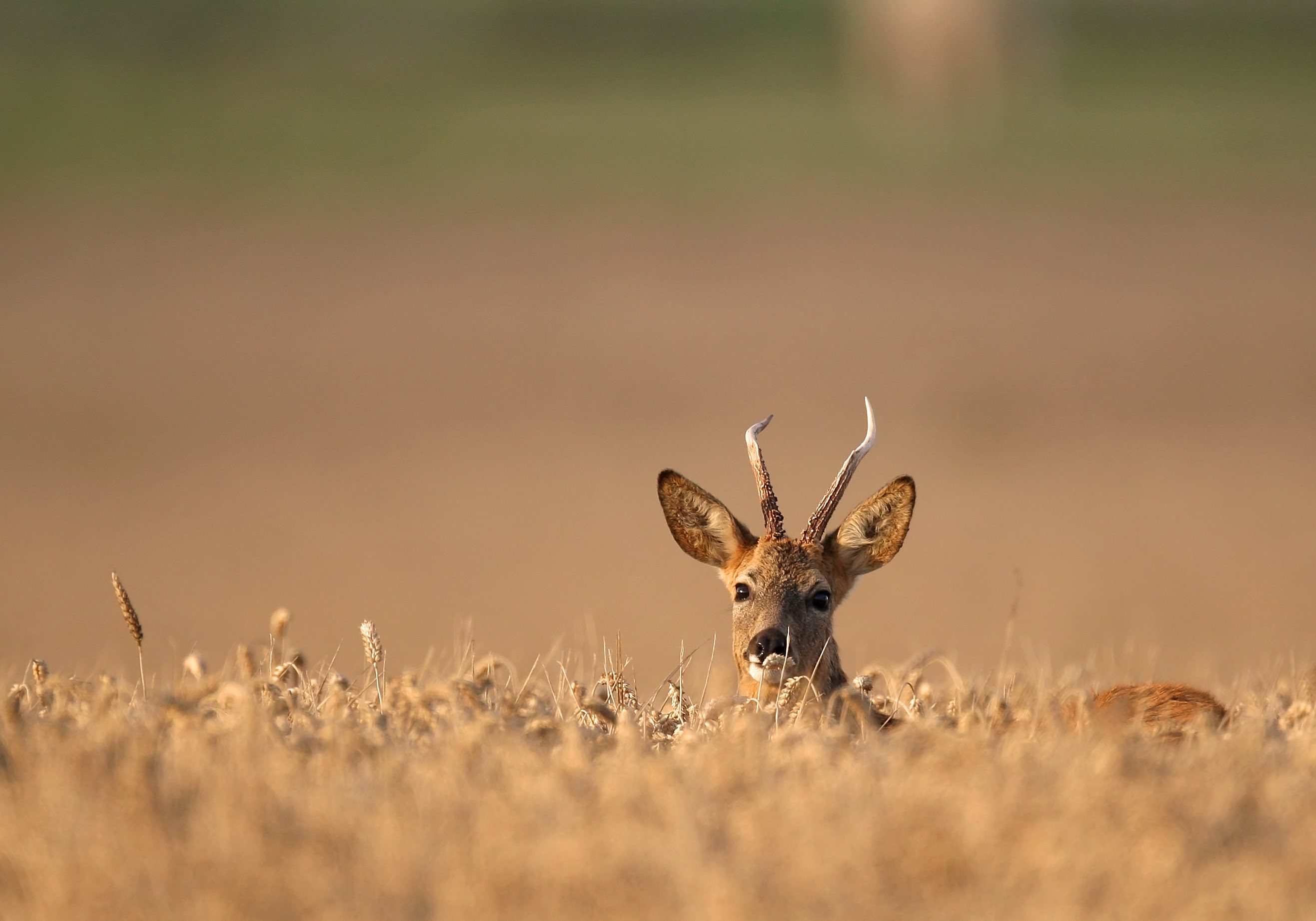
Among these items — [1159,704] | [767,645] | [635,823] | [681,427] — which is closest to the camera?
[635,823]

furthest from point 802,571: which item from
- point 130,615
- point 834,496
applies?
point 130,615

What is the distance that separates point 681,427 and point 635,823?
25089mm

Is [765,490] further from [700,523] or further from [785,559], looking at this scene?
[700,523]

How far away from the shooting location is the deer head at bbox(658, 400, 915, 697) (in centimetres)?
666

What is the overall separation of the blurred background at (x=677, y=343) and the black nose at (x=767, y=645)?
0.94 meters

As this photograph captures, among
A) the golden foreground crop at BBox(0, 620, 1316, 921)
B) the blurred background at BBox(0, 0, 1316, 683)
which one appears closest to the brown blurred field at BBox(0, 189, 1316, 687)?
the blurred background at BBox(0, 0, 1316, 683)

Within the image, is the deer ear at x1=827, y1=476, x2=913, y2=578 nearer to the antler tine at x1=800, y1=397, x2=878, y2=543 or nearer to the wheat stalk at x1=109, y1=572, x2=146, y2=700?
the antler tine at x1=800, y1=397, x2=878, y2=543

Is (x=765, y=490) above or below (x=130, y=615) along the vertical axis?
above

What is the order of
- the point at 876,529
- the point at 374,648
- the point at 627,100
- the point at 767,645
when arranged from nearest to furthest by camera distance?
the point at 374,648 → the point at 767,645 → the point at 876,529 → the point at 627,100

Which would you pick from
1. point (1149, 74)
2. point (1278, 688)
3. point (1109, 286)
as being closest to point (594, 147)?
point (1109, 286)

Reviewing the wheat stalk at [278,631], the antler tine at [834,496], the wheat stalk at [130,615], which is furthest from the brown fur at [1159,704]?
the wheat stalk at [130,615]

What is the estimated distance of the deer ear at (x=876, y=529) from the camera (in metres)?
7.20

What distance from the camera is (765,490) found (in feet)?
22.9

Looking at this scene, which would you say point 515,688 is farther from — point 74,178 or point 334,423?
point 74,178
